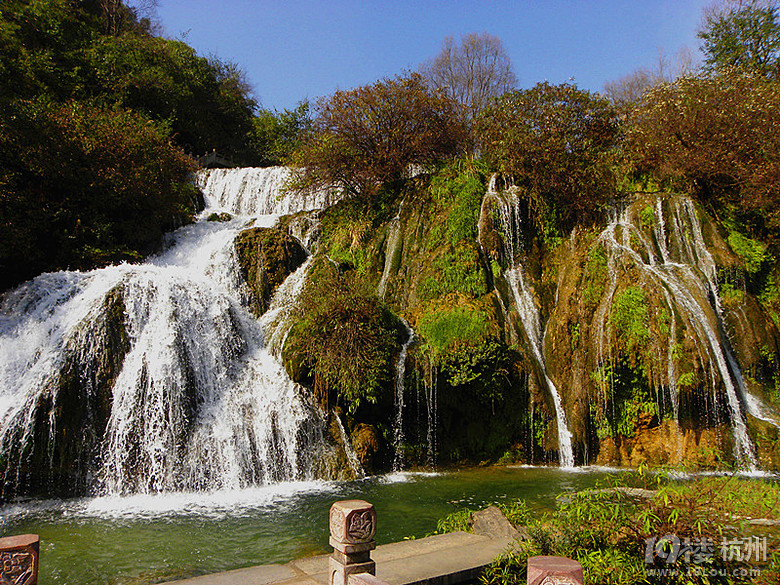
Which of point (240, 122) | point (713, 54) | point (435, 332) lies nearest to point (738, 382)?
point (435, 332)

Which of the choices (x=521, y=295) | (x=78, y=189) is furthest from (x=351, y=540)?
(x=78, y=189)

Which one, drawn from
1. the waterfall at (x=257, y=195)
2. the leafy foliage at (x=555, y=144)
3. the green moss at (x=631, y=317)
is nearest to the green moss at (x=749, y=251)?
the leafy foliage at (x=555, y=144)

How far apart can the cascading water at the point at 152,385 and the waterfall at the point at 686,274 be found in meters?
8.07

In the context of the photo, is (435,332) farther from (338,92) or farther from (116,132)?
(116,132)

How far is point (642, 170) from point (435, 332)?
1009 centimetres

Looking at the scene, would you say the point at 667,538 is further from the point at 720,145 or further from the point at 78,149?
the point at 78,149

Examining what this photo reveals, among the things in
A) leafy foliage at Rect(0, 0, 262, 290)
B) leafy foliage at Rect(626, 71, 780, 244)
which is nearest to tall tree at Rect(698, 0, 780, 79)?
leafy foliage at Rect(626, 71, 780, 244)

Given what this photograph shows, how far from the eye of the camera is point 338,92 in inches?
742

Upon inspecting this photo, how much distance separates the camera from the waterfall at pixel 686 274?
12133 mm

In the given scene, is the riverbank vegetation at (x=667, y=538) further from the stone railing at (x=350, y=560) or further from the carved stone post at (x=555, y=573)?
the carved stone post at (x=555, y=573)

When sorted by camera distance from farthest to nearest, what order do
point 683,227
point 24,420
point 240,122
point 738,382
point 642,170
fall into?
point 240,122, point 642,170, point 683,227, point 738,382, point 24,420

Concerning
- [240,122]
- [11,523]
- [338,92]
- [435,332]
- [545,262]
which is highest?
[240,122]

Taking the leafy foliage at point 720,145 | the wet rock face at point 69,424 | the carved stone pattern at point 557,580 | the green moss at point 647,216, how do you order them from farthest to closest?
the leafy foliage at point 720,145 < the green moss at point 647,216 < the wet rock face at point 69,424 < the carved stone pattern at point 557,580

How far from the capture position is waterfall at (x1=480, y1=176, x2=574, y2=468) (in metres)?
12.7
